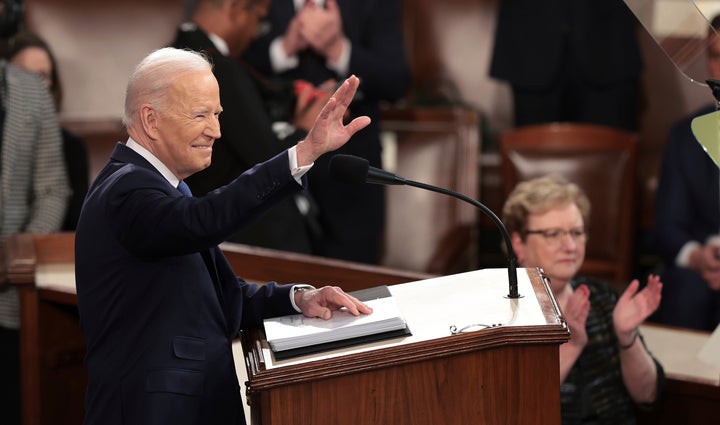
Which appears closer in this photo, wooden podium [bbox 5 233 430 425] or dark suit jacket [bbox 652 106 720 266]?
wooden podium [bbox 5 233 430 425]

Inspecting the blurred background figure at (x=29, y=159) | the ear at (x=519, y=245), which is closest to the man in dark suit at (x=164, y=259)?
the ear at (x=519, y=245)

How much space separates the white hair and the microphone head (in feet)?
0.87

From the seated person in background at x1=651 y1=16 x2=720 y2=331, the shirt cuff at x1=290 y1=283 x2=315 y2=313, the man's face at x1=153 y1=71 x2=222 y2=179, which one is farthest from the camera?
the seated person in background at x1=651 y1=16 x2=720 y2=331

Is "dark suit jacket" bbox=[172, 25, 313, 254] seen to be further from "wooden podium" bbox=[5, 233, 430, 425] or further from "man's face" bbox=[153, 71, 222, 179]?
"man's face" bbox=[153, 71, 222, 179]

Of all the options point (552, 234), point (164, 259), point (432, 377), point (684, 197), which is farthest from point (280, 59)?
point (432, 377)

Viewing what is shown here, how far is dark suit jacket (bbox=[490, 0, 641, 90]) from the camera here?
185 inches

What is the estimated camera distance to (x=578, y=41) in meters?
4.71

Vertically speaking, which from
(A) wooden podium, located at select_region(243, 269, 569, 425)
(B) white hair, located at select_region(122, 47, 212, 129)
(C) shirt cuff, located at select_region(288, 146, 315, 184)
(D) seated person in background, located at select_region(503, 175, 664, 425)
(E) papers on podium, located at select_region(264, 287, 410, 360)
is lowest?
(D) seated person in background, located at select_region(503, 175, 664, 425)

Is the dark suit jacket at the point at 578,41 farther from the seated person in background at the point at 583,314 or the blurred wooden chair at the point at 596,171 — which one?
the seated person in background at the point at 583,314

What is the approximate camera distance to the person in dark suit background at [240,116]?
8.27 ft

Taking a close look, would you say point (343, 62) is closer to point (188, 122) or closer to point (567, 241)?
point (567, 241)

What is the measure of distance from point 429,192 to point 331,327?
2.67 m

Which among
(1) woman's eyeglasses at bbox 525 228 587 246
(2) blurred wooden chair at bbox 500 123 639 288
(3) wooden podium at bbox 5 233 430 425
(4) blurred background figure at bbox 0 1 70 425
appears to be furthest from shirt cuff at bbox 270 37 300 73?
(1) woman's eyeglasses at bbox 525 228 587 246

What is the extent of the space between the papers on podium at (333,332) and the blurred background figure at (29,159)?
6.40 ft
